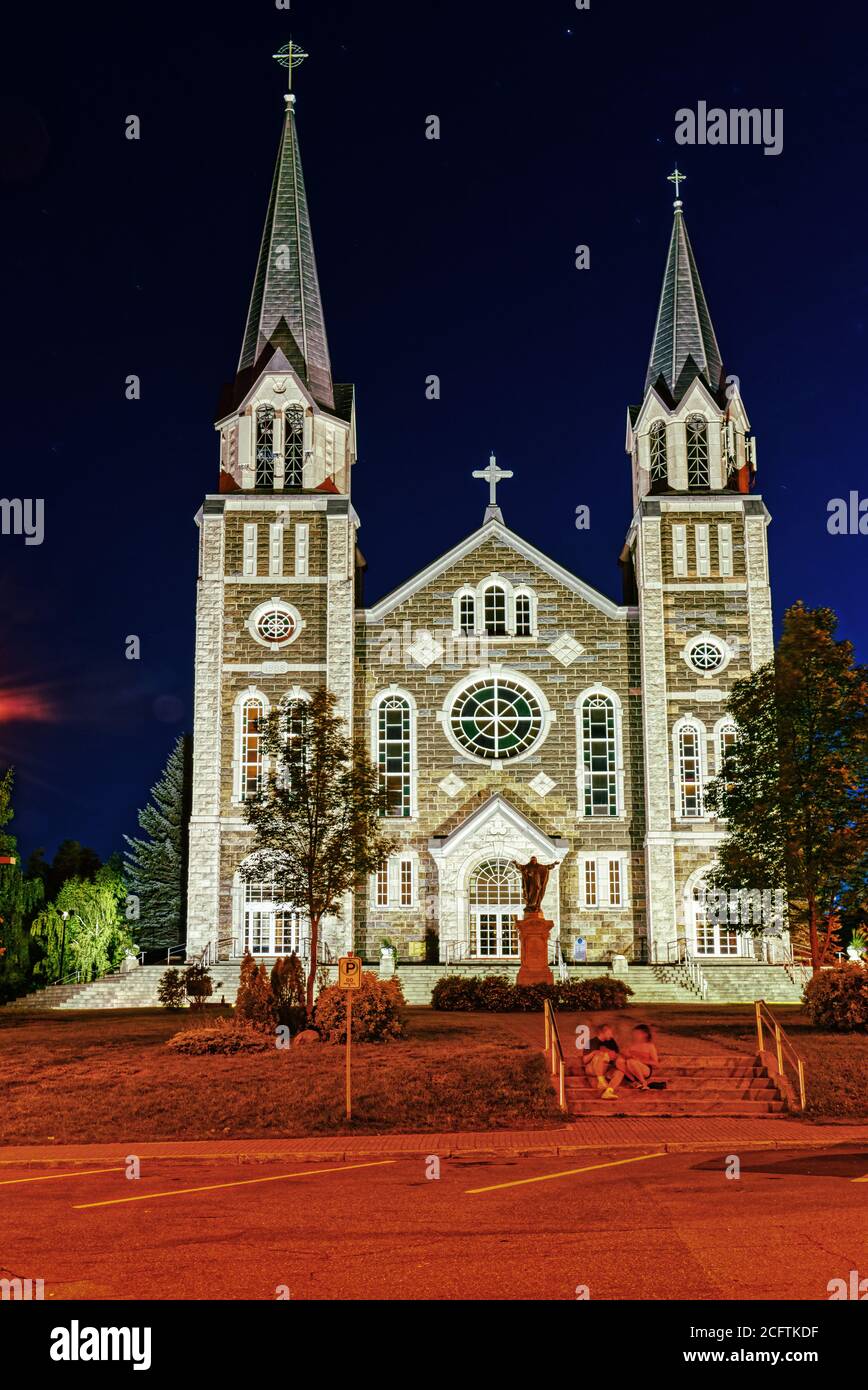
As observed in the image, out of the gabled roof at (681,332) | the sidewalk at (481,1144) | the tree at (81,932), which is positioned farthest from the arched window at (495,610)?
the sidewalk at (481,1144)

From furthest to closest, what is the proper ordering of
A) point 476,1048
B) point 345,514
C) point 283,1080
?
point 345,514 → point 476,1048 → point 283,1080

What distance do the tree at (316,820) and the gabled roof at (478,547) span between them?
55.0 feet

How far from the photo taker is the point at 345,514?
46.3 m

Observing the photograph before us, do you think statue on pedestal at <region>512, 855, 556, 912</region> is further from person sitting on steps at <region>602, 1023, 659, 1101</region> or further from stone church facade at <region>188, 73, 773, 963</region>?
person sitting on steps at <region>602, 1023, 659, 1101</region>

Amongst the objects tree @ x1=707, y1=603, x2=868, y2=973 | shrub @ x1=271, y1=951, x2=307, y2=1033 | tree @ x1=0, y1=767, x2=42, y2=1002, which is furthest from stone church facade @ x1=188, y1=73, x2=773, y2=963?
shrub @ x1=271, y1=951, x2=307, y2=1033

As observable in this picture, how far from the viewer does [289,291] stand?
50500 mm

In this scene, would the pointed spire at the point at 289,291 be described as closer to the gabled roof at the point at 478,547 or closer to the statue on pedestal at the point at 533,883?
the gabled roof at the point at 478,547

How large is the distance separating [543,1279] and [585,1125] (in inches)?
373

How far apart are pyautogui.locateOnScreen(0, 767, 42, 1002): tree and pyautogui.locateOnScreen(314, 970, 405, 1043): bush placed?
17.0 m

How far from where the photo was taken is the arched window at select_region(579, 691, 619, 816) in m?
45.2

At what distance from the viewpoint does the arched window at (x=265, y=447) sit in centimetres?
4766

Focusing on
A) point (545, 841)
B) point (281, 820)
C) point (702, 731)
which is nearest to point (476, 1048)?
point (281, 820)

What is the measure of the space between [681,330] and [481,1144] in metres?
39.7
